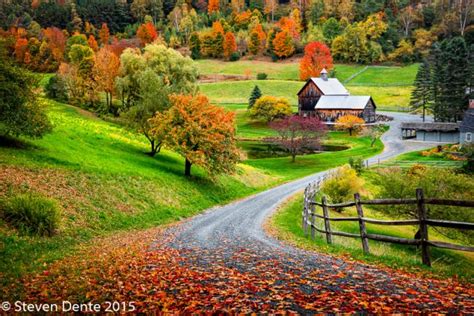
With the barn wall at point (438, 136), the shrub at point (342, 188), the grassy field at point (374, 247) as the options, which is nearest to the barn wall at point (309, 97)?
the barn wall at point (438, 136)

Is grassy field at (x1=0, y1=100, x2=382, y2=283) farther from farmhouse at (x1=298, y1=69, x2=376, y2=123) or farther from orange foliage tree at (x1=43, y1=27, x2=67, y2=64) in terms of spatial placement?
orange foliage tree at (x1=43, y1=27, x2=67, y2=64)

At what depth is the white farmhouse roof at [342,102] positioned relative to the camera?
94.0 metres

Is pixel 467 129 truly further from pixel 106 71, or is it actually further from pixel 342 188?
pixel 106 71

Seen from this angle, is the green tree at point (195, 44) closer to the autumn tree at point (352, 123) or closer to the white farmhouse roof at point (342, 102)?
the white farmhouse roof at point (342, 102)

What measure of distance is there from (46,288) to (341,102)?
93549mm

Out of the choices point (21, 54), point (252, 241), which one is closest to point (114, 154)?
point (252, 241)

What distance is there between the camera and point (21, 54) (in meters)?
111

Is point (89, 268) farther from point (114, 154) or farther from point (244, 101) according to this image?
point (244, 101)

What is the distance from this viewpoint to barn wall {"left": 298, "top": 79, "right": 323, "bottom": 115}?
103 meters

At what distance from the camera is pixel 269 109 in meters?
92.9

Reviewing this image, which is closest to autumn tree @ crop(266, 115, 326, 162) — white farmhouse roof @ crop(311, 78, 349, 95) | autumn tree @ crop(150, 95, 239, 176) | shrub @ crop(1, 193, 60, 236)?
autumn tree @ crop(150, 95, 239, 176)

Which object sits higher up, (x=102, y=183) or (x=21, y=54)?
(x=21, y=54)

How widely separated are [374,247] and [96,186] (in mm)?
15823

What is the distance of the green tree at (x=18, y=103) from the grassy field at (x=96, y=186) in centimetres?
141
